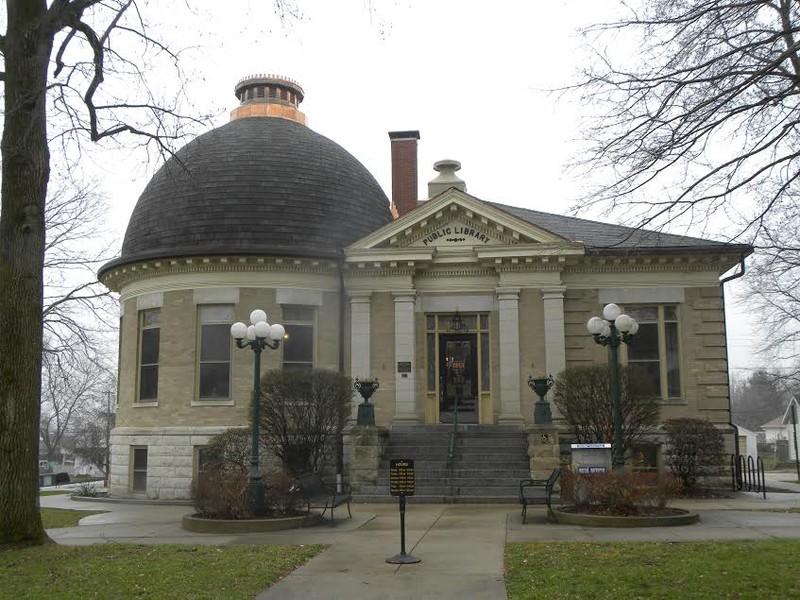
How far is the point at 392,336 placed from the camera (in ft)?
75.8

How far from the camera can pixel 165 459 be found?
2242 centimetres

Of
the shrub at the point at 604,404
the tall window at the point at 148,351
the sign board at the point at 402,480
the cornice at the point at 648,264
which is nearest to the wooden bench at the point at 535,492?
the shrub at the point at 604,404

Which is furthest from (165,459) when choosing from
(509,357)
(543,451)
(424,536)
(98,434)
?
(98,434)

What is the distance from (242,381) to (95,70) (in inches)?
438

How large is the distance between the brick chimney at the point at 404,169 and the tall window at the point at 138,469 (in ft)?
37.8

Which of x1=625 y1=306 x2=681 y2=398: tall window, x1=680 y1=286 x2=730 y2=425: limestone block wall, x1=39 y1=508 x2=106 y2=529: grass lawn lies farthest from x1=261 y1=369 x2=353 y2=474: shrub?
x1=680 y1=286 x2=730 y2=425: limestone block wall

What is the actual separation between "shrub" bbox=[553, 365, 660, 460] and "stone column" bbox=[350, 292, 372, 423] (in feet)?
19.4

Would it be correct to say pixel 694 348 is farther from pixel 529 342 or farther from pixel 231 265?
pixel 231 265

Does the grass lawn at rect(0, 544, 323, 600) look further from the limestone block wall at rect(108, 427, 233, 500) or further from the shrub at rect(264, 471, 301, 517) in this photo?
the limestone block wall at rect(108, 427, 233, 500)

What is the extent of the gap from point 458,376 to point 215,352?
7007mm

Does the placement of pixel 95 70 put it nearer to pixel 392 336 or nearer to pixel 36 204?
pixel 36 204

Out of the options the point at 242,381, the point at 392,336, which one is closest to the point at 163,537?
the point at 242,381

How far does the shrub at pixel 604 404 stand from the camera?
63.1ft

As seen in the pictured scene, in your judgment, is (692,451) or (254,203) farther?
(254,203)
